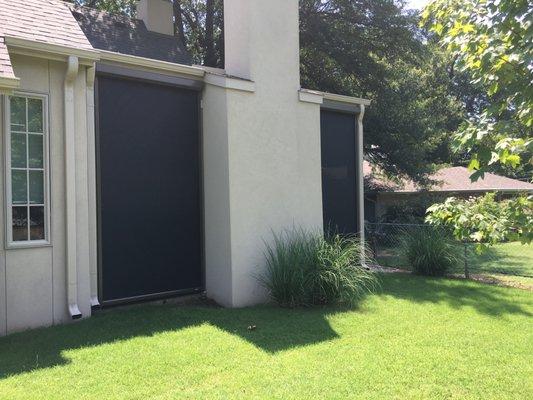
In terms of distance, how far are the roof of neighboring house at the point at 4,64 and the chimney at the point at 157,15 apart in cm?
759

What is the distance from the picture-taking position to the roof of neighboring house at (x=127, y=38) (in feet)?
34.4

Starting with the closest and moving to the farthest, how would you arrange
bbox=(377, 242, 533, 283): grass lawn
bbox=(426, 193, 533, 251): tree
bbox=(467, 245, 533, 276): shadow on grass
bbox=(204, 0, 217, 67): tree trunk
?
bbox=(426, 193, 533, 251): tree
bbox=(377, 242, 533, 283): grass lawn
bbox=(467, 245, 533, 276): shadow on grass
bbox=(204, 0, 217, 67): tree trunk

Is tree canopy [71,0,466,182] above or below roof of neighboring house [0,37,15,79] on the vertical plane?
above

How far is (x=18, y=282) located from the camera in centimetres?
547

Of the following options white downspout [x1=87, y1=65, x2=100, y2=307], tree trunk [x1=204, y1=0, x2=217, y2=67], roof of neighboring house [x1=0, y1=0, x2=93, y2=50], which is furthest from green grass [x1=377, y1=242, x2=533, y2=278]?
tree trunk [x1=204, y1=0, x2=217, y2=67]

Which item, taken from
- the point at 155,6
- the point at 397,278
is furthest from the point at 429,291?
the point at 155,6

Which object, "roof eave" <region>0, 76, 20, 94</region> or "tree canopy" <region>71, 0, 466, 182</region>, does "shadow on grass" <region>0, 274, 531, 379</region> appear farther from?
"tree canopy" <region>71, 0, 466, 182</region>

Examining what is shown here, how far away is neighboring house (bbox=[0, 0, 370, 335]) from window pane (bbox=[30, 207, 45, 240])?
13mm

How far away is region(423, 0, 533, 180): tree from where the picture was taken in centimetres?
270

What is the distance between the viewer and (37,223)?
5.66 m

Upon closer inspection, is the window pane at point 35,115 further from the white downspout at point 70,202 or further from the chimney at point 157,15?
the chimney at point 157,15

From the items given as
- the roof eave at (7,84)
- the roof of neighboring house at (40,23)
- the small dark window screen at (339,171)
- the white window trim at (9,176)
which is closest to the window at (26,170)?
the white window trim at (9,176)

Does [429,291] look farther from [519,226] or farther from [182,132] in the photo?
[519,226]

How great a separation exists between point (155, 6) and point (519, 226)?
38.6 feet
